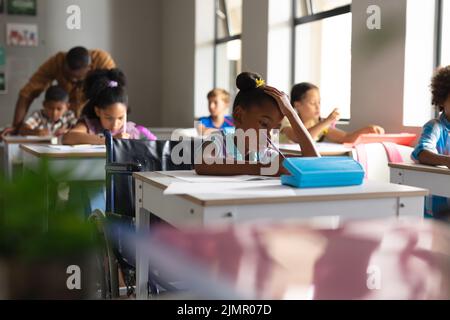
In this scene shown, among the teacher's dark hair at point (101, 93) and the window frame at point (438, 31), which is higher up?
the window frame at point (438, 31)

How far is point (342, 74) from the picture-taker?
451cm

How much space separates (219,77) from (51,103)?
95.5 inches

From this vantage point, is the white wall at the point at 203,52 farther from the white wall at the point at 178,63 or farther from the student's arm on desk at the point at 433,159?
the student's arm on desk at the point at 433,159

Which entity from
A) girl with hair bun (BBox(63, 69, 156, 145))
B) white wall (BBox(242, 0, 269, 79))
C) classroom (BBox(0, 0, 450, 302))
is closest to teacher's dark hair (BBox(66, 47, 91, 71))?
classroom (BBox(0, 0, 450, 302))

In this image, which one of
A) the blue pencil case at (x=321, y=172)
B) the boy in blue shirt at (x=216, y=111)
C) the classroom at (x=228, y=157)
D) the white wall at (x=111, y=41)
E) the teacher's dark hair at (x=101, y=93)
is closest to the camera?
the classroom at (x=228, y=157)

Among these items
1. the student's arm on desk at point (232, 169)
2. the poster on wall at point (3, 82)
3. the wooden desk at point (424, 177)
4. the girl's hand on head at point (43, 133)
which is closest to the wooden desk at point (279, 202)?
the student's arm on desk at point (232, 169)

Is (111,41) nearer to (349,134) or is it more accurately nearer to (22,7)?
(22,7)

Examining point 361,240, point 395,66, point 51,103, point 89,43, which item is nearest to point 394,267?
point 361,240

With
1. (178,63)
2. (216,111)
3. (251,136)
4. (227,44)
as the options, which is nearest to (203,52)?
(227,44)

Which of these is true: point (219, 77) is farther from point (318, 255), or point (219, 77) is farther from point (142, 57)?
point (318, 255)

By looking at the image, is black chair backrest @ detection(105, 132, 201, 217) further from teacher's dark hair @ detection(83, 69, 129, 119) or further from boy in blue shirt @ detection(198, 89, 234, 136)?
boy in blue shirt @ detection(198, 89, 234, 136)

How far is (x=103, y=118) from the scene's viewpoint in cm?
300

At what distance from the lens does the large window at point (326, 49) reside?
441 cm

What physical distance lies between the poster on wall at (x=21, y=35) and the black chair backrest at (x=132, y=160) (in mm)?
5045
